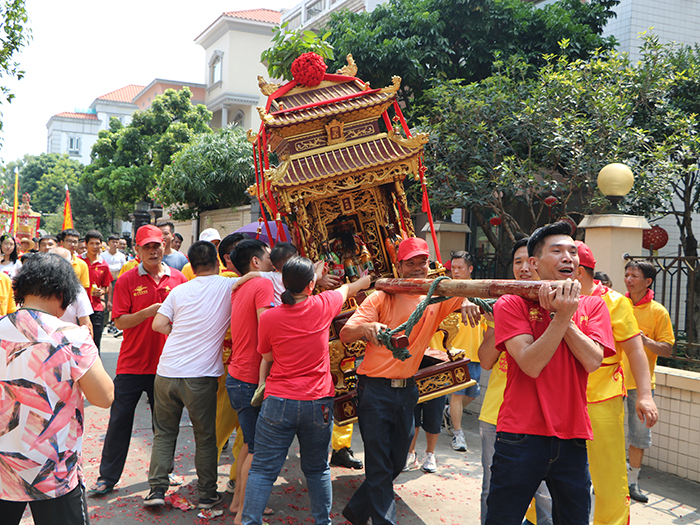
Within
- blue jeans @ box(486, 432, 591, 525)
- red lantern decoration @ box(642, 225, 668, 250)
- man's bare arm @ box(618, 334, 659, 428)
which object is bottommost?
blue jeans @ box(486, 432, 591, 525)

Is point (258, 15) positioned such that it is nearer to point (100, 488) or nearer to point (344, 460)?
point (344, 460)

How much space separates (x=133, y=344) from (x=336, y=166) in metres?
2.30

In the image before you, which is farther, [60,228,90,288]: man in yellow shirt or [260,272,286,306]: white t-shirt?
[60,228,90,288]: man in yellow shirt

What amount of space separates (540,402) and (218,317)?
8.21ft

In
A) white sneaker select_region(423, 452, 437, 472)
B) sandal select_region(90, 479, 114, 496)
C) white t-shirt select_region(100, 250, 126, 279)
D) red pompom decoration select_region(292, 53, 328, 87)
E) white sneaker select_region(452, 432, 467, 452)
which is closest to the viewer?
sandal select_region(90, 479, 114, 496)

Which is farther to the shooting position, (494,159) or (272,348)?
(494,159)

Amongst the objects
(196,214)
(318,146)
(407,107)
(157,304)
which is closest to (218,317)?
(157,304)

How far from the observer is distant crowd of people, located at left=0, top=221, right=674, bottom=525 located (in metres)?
2.35

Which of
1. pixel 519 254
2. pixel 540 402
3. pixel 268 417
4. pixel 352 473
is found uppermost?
pixel 519 254

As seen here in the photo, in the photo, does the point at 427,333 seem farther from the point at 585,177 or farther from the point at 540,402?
the point at 585,177

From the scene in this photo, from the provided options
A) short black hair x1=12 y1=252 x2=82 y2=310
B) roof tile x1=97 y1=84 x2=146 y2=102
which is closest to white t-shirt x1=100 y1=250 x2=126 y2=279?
short black hair x1=12 y1=252 x2=82 y2=310

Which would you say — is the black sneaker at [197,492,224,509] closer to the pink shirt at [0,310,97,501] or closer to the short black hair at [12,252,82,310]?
the pink shirt at [0,310,97,501]

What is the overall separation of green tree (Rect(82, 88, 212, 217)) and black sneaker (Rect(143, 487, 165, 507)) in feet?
67.5

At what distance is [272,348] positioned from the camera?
3451 mm
